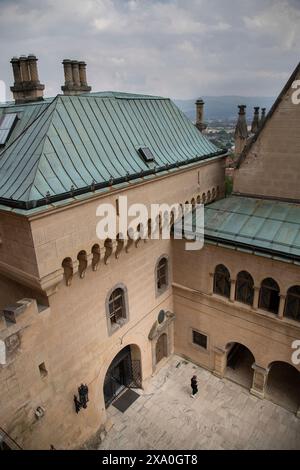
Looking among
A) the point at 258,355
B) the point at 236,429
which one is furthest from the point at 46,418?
the point at 258,355

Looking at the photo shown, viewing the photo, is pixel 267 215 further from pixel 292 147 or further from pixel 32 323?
pixel 32 323

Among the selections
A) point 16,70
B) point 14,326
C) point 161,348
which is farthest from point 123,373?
point 16,70

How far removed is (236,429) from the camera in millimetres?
17469

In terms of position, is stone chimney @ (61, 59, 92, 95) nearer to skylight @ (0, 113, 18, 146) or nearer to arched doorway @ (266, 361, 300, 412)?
skylight @ (0, 113, 18, 146)

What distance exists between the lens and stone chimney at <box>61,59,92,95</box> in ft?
67.7

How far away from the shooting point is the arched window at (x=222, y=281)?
18.4 metres

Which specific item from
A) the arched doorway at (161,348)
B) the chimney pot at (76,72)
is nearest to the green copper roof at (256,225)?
the arched doorway at (161,348)

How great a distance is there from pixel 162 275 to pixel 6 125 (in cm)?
1194

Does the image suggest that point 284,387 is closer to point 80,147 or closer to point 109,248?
point 109,248

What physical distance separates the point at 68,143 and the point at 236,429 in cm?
1701

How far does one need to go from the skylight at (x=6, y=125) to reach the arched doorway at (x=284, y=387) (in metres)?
18.8

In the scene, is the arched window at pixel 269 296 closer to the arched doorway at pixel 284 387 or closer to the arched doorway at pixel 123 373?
the arched doorway at pixel 284 387

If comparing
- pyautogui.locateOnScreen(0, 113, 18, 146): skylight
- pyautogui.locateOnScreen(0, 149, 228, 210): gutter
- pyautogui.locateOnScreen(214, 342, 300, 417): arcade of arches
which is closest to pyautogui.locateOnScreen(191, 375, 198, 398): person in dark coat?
pyautogui.locateOnScreen(214, 342, 300, 417): arcade of arches
